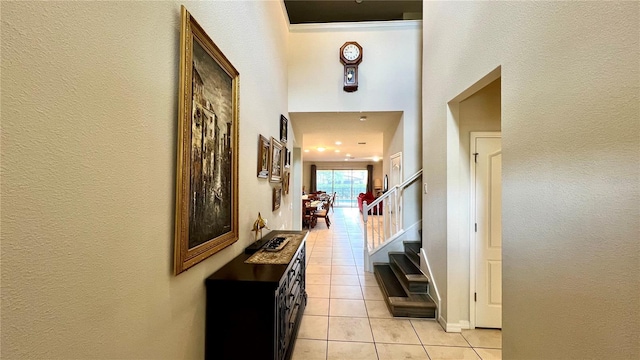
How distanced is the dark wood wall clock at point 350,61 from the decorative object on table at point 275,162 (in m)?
1.66

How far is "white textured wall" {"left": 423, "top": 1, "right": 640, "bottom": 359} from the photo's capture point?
93 cm

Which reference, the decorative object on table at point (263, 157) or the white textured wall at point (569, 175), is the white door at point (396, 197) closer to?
the decorative object on table at point (263, 157)

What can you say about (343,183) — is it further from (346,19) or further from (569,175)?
(569,175)

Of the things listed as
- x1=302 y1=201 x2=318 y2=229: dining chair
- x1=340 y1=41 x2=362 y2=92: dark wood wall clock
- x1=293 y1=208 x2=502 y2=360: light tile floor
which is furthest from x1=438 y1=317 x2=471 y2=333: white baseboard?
x1=302 y1=201 x2=318 y2=229: dining chair

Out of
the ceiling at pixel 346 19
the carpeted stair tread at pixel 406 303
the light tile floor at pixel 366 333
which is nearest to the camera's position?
the light tile floor at pixel 366 333

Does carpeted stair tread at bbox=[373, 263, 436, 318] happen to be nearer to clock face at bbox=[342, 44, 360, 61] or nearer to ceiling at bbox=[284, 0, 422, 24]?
clock face at bbox=[342, 44, 360, 61]

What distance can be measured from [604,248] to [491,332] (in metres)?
1.94

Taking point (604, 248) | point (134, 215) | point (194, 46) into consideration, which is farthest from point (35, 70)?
point (604, 248)

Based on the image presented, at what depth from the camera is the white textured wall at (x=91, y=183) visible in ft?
1.90

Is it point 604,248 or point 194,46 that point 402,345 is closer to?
point 604,248

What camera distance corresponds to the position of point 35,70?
2.01 feet

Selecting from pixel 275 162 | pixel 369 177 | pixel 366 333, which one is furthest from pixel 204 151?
pixel 369 177

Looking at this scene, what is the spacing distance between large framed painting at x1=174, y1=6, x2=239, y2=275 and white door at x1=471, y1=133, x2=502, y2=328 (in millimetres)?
2303

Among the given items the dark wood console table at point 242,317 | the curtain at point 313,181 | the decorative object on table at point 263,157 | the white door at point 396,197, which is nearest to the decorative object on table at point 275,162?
the decorative object on table at point 263,157
